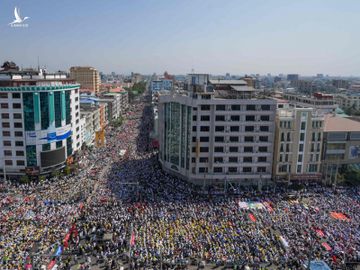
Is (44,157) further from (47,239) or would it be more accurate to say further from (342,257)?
(342,257)

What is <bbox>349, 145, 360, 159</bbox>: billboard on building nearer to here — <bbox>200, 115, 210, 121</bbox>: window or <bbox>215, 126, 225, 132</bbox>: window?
<bbox>215, 126, 225, 132</bbox>: window

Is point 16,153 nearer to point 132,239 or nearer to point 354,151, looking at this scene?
point 132,239

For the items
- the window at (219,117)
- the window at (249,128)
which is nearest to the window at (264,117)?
the window at (249,128)

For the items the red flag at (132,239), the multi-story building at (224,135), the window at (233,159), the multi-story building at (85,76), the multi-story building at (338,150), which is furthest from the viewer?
the multi-story building at (85,76)

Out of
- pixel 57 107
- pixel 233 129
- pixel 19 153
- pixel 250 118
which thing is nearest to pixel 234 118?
pixel 233 129

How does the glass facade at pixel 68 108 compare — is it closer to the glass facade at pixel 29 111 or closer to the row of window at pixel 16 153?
the glass facade at pixel 29 111

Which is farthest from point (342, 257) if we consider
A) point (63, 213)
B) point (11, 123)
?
point (11, 123)
